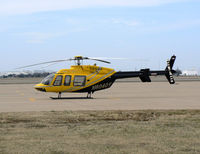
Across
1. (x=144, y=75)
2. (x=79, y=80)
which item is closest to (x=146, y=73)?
(x=144, y=75)

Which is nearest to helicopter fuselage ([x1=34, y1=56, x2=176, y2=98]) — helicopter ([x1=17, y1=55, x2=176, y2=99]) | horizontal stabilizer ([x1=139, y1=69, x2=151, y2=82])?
helicopter ([x1=17, y1=55, x2=176, y2=99])

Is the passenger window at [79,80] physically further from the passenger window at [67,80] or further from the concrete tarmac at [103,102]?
the concrete tarmac at [103,102]

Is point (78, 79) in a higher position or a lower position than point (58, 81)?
higher

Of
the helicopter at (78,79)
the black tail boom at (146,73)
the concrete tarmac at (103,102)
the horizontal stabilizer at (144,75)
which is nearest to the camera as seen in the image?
the concrete tarmac at (103,102)

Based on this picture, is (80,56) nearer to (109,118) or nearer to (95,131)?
(109,118)

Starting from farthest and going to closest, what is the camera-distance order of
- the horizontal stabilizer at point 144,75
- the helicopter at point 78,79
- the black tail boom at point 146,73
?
the horizontal stabilizer at point 144,75, the black tail boom at point 146,73, the helicopter at point 78,79

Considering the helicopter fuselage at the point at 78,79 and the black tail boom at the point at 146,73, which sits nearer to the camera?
the helicopter fuselage at the point at 78,79

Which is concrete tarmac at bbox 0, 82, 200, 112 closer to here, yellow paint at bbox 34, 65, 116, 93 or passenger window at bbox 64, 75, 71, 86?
yellow paint at bbox 34, 65, 116, 93

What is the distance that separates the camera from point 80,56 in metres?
26.9

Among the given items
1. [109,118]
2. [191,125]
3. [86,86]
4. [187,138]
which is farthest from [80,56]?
[187,138]

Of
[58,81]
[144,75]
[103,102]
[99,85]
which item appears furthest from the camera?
[144,75]

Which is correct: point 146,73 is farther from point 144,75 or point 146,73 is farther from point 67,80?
point 67,80

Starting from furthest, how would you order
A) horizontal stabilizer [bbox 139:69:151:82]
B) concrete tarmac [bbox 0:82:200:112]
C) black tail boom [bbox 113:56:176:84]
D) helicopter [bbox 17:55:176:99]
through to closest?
horizontal stabilizer [bbox 139:69:151:82]
black tail boom [bbox 113:56:176:84]
helicopter [bbox 17:55:176:99]
concrete tarmac [bbox 0:82:200:112]

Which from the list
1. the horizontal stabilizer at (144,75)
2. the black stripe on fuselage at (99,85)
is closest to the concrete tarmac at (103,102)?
the black stripe on fuselage at (99,85)
